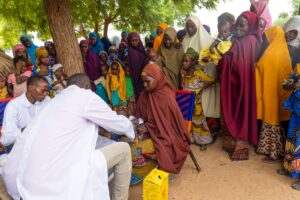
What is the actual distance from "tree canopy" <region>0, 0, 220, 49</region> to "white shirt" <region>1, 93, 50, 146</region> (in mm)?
3960

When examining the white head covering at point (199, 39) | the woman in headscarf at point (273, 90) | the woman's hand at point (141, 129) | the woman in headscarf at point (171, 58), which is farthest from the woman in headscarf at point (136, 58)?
the woman in headscarf at point (273, 90)

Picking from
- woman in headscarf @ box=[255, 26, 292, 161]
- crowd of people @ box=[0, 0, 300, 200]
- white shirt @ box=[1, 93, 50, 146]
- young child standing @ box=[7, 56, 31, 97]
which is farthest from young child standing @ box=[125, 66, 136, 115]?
woman in headscarf @ box=[255, 26, 292, 161]

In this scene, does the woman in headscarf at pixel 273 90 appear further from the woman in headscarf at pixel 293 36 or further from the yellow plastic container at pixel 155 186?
the yellow plastic container at pixel 155 186

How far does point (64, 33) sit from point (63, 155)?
8.69 feet

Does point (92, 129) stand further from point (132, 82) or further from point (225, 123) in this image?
point (132, 82)

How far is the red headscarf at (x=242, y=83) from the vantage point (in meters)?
3.58

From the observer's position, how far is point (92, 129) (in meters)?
2.27

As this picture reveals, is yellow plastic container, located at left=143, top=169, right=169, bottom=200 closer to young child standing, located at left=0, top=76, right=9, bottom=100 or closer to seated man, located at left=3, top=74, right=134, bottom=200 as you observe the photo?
seated man, located at left=3, top=74, right=134, bottom=200

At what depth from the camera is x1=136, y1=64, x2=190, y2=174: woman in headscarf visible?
3123 millimetres

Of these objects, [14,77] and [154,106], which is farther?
[14,77]

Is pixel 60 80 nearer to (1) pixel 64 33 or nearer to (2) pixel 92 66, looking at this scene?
(1) pixel 64 33

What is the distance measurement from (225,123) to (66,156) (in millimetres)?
2522

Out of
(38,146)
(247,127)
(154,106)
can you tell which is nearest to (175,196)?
(154,106)

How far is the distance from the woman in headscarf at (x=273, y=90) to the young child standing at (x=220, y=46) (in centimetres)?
53
